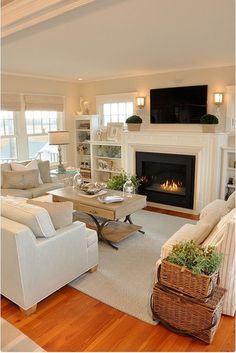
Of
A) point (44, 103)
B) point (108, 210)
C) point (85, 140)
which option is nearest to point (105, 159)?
point (85, 140)

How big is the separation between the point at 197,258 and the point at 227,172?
3123 millimetres

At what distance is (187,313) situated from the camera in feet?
7.04

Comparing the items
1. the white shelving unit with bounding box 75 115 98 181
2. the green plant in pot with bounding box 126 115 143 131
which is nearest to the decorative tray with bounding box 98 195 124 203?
the green plant in pot with bounding box 126 115 143 131

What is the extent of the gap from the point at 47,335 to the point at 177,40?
322 centimetres

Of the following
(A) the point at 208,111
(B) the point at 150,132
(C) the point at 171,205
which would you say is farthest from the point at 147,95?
(C) the point at 171,205

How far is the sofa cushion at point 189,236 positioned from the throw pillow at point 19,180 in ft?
9.83

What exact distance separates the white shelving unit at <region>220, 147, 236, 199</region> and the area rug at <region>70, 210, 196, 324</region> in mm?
1267

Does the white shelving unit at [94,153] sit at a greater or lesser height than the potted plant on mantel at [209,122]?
lesser

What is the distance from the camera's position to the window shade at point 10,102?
214 inches

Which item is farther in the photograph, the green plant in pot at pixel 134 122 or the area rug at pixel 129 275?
the green plant in pot at pixel 134 122

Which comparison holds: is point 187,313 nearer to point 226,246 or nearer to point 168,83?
point 226,246

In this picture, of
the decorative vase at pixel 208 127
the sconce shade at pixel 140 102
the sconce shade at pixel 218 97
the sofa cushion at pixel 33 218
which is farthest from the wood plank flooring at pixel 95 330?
the sconce shade at pixel 140 102

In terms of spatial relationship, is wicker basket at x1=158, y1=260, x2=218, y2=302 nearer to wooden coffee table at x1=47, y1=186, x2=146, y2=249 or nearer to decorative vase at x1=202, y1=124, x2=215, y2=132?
wooden coffee table at x1=47, y1=186, x2=146, y2=249

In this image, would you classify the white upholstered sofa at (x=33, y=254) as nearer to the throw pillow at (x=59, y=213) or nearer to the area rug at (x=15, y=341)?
the throw pillow at (x=59, y=213)
